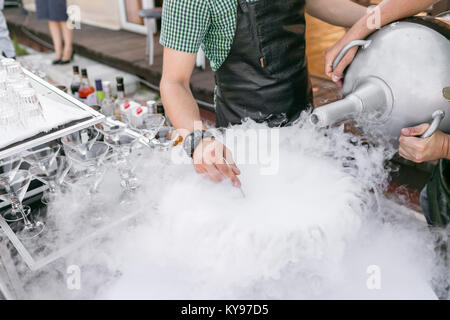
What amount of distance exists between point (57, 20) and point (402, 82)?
5.11 m

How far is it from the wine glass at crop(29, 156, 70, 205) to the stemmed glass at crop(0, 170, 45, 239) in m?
0.04

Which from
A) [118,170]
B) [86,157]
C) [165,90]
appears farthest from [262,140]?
[86,157]

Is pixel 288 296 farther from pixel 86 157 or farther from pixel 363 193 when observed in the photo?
pixel 86 157

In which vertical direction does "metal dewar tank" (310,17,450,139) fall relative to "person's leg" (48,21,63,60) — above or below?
above

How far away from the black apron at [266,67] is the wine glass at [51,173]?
0.70m

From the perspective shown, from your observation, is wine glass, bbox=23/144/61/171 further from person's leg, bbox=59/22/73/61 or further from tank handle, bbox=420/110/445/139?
person's leg, bbox=59/22/73/61

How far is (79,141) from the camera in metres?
1.53

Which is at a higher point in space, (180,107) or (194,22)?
(194,22)

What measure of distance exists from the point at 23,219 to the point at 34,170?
18 centimetres

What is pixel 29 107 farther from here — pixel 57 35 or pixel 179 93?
pixel 57 35

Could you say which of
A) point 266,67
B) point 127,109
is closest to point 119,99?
point 127,109

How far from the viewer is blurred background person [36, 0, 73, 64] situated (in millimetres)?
4812

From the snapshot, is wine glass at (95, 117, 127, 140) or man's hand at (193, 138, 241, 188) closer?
man's hand at (193, 138, 241, 188)

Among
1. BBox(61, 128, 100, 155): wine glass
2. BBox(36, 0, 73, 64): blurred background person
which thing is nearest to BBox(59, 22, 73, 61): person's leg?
BBox(36, 0, 73, 64): blurred background person
